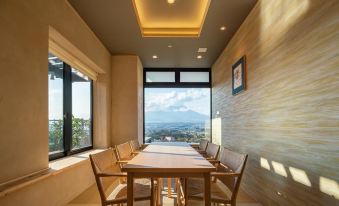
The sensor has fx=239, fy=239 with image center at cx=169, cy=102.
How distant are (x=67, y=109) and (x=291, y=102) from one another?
10.7 feet

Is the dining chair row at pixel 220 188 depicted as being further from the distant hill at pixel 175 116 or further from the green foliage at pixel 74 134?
the distant hill at pixel 175 116

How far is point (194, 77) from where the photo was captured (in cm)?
720

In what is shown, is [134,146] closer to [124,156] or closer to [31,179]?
[124,156]

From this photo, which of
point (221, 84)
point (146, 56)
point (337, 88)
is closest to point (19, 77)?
point (337, 88)

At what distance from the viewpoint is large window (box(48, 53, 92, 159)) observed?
343 cm

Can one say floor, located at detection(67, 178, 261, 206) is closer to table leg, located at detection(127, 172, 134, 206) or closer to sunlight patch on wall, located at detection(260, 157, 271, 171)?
sunlight patch on wall, located at detection(260, 157, 271, 171)

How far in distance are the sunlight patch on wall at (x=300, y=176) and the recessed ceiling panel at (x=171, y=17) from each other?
2.43 metres

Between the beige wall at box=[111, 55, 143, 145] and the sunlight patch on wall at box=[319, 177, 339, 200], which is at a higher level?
the beige wall at box=[111, 55, 143, 145]

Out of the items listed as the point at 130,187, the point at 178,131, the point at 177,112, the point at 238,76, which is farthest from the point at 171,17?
the point at 178,131

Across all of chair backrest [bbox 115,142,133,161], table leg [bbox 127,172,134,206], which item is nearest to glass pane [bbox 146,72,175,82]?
chair backrest [bbox 115,142,133,161]

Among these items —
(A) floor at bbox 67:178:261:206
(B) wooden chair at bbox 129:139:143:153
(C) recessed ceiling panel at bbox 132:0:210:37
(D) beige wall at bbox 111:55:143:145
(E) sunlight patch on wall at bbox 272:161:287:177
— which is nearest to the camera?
(E) sunlight patch on wall at bbox 272:161:287:177

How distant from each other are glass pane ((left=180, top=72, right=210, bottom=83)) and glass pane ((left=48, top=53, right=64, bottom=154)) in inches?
158

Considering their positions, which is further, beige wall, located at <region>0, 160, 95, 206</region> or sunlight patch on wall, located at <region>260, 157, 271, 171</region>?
sunlight patch on wall, located at <region>260, 157, 271, 171</region>

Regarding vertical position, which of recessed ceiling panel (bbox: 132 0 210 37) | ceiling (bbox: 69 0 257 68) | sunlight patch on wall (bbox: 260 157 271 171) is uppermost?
recessed ceiling panel (bbox: 132 0 210 37)
